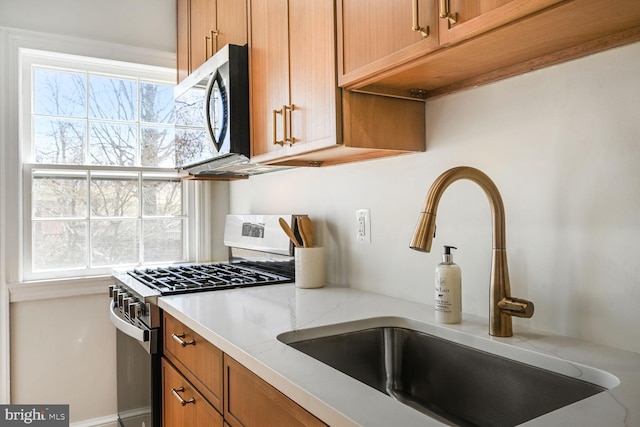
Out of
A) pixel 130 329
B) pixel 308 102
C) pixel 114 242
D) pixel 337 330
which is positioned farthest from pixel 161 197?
pixel 337 330

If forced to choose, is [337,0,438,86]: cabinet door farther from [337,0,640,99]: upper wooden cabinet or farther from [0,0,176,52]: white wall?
[0,0,176,52]: white wall

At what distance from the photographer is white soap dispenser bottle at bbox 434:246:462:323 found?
3.86 ft

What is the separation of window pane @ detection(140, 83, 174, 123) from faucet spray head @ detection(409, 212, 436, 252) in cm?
220

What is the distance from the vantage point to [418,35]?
101 cm

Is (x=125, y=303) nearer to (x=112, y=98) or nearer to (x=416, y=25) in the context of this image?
(x=112, y=98)

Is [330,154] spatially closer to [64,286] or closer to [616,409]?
[616,409]

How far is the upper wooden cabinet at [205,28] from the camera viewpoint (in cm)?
192

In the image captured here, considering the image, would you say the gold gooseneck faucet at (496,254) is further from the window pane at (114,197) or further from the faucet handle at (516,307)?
→ the window pane at (114,197)

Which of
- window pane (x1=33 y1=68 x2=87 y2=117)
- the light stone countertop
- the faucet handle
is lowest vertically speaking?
the light stone countertop

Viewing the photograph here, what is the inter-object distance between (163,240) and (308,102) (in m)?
1.73

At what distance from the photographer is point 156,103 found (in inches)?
108

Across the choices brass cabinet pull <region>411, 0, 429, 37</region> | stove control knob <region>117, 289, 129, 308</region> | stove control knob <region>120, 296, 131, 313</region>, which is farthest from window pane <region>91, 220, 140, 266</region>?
brass cabinet pull <region>411, 0, 429, 37</region>

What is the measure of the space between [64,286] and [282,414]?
199cm

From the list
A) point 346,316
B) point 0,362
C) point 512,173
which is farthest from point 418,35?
point 0,362
